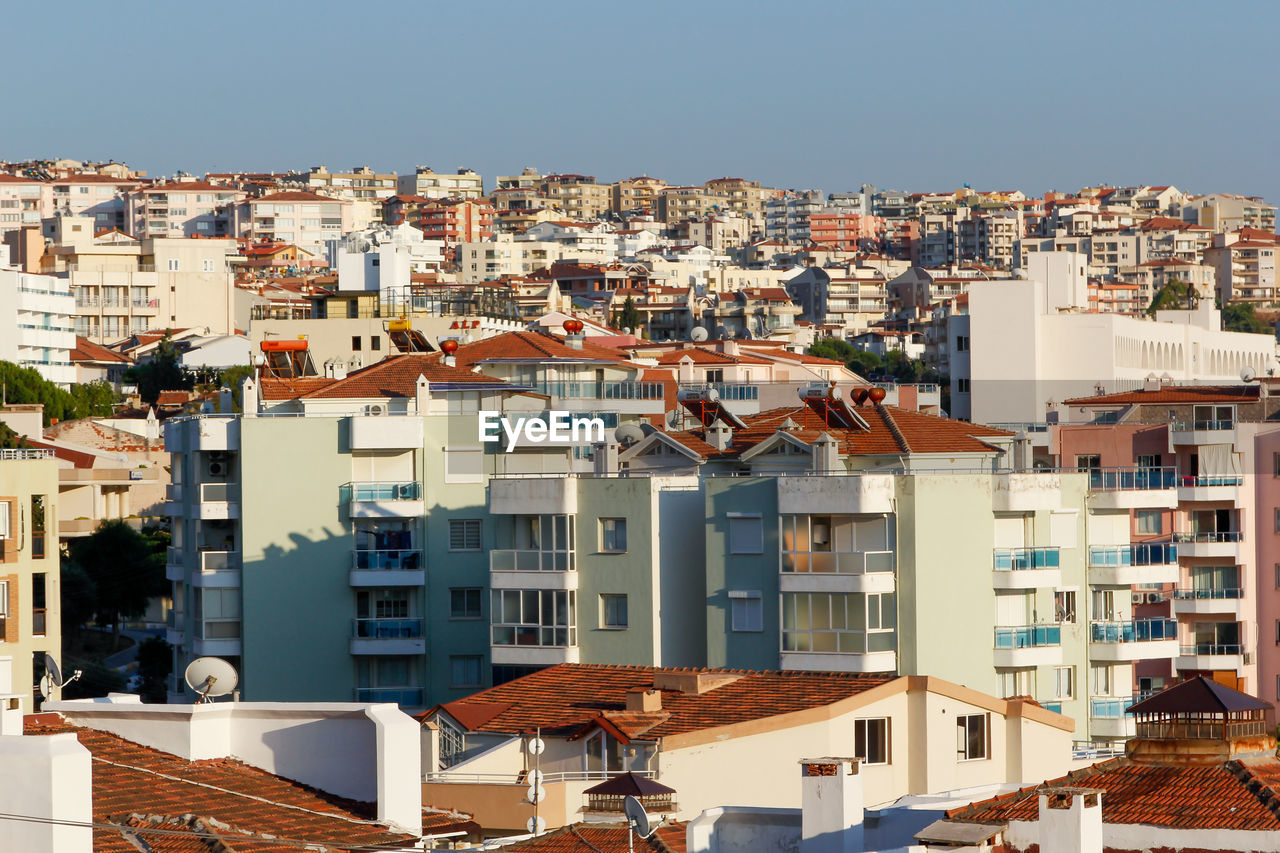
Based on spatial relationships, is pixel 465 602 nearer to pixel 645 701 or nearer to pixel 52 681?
pixel 645 701

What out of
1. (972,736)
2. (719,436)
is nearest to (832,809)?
(972,736)

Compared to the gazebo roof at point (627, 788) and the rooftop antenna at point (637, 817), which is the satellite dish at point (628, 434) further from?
the rooftop antenna at point (637, 817)

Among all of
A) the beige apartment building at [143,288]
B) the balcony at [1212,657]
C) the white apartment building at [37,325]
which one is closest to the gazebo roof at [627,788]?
the balcony at [1212,657]

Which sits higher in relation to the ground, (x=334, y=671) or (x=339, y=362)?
(x=339, y=362)

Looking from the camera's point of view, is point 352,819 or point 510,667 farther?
point 510,667

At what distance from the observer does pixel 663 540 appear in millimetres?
39750

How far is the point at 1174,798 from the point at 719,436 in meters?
27.7

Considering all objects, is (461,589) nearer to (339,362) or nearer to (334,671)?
(334,671)

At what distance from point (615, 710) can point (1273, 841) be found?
14.9 m

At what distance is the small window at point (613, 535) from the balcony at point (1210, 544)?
55.6ft

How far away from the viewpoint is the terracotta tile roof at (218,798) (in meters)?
16.6

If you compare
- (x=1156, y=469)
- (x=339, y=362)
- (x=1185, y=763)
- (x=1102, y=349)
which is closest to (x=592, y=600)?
(x=1156, y=469)

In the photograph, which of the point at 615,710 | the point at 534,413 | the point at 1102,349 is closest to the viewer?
the point at 615,710

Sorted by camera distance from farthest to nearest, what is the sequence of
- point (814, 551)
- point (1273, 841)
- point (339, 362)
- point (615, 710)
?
point (339, 362) < point (814, 551) < point (615, 710) < point (1273, 841)
